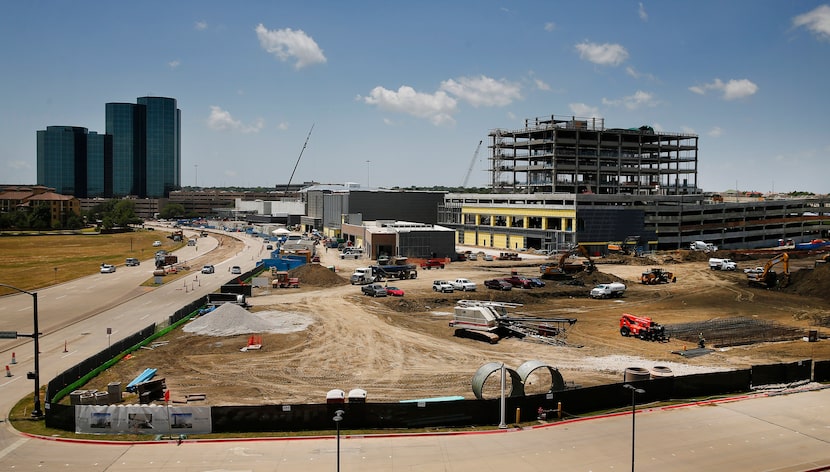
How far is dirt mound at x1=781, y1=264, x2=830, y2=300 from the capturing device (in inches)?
2729

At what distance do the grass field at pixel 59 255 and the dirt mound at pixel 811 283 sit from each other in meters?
88.6

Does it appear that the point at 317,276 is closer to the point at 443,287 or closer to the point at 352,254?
the point at 443,287

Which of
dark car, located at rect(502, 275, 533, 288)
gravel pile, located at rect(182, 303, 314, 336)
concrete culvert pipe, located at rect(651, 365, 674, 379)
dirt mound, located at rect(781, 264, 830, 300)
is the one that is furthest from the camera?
dark car, located at rect(502, 275, 533, 288)

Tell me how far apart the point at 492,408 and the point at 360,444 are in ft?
20.4

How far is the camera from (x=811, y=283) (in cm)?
7138

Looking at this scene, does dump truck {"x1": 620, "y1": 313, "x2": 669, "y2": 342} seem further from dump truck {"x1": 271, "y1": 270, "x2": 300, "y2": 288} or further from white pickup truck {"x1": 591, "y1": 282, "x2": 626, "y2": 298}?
dump truck {"x1": 271, "y1": 270, "x2": 300, "y2": 288}

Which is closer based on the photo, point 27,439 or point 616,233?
point 27,439

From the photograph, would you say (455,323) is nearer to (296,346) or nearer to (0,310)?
(296,346)

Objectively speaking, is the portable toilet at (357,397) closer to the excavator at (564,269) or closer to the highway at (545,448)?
the highway at (545,448)

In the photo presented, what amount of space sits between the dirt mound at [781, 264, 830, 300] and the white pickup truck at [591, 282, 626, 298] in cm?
2040

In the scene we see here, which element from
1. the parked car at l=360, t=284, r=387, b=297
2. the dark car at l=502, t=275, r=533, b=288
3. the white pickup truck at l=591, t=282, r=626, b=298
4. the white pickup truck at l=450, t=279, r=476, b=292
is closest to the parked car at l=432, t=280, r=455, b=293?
the white pickup truck at l=450, t=279, r=476, b=292

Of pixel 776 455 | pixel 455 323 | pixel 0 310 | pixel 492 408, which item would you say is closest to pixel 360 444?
pixel 492 408

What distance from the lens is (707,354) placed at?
A: 42906mm

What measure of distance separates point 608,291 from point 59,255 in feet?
337
